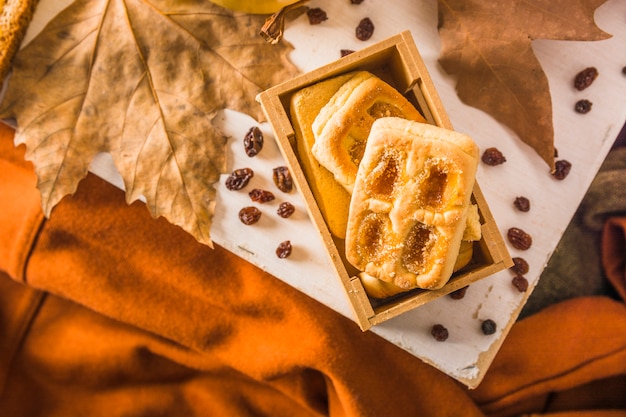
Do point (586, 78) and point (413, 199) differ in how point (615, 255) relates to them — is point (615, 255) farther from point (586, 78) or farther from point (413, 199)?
point (413, 199)

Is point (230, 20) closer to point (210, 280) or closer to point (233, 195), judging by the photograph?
point (233, 195)

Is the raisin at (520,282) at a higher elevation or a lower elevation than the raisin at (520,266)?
lower

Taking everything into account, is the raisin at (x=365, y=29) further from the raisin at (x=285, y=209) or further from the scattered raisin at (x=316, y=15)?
the raisin at (x=285, y=209)

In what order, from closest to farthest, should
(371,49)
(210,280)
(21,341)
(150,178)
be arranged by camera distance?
1. (371,49)
2. (150,178)
3. (210,280)
4. (21,341)

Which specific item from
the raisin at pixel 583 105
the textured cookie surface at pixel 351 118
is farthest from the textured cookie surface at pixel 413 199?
the raisin at pixel 583 105

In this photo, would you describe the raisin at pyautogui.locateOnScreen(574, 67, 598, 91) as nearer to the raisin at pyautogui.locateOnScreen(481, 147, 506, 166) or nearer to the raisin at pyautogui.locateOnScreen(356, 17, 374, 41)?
the raisin at pyautogui.locateOnScreen(481, 147, 506, 166)

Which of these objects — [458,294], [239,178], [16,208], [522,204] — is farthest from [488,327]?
[16,208]

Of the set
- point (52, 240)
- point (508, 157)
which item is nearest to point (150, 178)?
point (52, 240)

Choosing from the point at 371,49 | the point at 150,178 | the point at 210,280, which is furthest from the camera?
the point at 210,280
